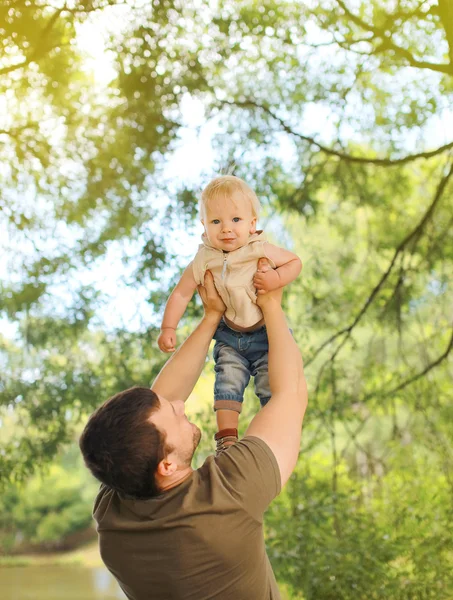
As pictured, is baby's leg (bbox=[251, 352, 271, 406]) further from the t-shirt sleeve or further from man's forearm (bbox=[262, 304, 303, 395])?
the t-shirt sleeve

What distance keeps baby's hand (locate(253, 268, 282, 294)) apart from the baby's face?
0.33 ft

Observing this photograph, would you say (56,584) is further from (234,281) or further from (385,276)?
(234,281)

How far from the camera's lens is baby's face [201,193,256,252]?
168cm

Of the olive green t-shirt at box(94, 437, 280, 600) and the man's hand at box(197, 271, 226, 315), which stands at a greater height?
the man's hand at box(197, 271, 226, 315)

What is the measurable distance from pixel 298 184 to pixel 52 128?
1.54m

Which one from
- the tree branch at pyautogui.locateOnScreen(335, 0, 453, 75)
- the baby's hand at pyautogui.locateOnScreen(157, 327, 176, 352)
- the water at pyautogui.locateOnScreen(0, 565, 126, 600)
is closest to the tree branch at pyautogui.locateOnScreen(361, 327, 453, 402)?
the tree branch at pyautogui.locateOnScreen(335, 0, 453, 75)

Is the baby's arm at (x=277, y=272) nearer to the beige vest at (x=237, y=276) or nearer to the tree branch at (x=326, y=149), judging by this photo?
the beige vest at (x=237, y=276)

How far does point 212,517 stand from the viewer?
136 centimetres

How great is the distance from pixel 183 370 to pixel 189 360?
25mm

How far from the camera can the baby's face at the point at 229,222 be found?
168cm

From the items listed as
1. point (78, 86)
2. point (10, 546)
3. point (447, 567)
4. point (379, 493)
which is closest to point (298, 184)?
point (78, 86)

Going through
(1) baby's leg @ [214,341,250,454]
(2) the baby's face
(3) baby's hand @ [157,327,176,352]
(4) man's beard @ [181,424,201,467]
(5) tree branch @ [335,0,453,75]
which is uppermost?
(5) tree branch @ [335,0,453,75]

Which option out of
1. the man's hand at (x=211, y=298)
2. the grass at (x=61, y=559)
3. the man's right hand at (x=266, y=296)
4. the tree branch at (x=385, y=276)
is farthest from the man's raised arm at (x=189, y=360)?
the grass at (x=61, y=559)

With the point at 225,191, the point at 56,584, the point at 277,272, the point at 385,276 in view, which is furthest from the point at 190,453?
the point at 56,584
